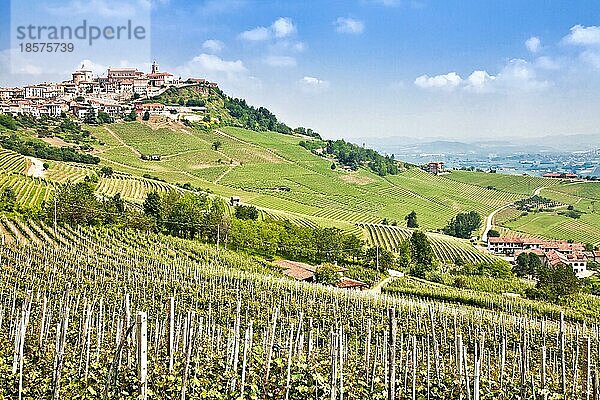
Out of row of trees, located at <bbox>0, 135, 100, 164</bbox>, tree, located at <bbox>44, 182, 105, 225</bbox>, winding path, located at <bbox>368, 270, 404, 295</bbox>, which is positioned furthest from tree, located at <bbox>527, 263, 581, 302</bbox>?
row of trees, located at <bbox>0, 135, 100, 164</bbox>

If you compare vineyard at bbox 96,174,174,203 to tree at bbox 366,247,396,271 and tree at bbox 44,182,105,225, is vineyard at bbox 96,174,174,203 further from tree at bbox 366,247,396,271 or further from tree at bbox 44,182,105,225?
tree at bbox 366,247,396,271

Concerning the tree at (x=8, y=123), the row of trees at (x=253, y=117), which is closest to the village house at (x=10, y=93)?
the tree at (x=8, y=123)

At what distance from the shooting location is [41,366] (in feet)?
25.9

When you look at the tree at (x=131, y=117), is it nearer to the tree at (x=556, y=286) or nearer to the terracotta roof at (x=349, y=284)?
the terracotta roof at (x=349, y=284)

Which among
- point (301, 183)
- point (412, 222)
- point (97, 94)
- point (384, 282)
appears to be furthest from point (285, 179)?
point (97, 94)

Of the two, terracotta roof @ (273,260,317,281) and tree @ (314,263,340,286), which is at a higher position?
tree @ (314,263,340,286)

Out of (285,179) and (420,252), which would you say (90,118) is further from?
(420,252)

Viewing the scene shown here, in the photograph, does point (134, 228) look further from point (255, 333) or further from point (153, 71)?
point (153, 71)

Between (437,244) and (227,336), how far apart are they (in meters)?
43.9

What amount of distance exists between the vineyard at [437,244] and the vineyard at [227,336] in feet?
73.5

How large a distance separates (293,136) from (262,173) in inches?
1618

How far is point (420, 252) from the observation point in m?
43.6

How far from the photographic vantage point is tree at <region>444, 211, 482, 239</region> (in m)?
66.2

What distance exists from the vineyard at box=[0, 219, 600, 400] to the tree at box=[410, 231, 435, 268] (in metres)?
15.4
